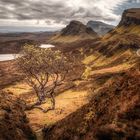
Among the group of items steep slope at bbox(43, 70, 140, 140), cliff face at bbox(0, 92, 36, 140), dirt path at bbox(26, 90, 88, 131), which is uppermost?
steep slope at bbox(43, 70, 140, 140)

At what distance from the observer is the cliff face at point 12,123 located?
90.7ft

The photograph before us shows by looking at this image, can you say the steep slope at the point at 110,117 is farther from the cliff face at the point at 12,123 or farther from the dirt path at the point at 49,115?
the dirt path at the point at 49,115

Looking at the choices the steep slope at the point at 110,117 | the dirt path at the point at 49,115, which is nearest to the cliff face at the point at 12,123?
the steep slope at the point at 110,117

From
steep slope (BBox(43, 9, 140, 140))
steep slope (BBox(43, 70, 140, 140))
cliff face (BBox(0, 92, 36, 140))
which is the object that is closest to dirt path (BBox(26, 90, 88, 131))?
cliff face (BBox(0, 92, 36, 140))

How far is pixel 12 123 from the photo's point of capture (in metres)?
29.4

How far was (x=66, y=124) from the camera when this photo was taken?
28.5 meters

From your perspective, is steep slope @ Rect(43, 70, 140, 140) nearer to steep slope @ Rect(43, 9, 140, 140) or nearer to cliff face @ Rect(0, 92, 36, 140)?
steep slope @ Rect(43, 9, 140, 140)

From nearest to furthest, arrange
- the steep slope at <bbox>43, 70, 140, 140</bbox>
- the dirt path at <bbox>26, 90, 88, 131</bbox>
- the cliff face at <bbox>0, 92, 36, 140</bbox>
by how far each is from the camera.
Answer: the steep slope at <bbox>43, 70, 140, 140</bbox> → the cliff face at <bbox>0, 92, 36, 140</bbox> → the dirt path at <bbox>26, 90, 88, 131</bbox>

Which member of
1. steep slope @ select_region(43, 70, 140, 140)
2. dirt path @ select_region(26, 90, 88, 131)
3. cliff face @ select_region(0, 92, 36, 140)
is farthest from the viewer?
dirt path @ select_region(26, 90, 88, 131)

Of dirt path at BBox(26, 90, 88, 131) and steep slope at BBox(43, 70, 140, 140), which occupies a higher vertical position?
steep slope at BBox(43, 70, 140, 140)

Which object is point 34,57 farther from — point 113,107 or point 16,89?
point 16,89

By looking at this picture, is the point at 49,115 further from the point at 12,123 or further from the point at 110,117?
the point at 110,117

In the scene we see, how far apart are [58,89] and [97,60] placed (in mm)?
60927

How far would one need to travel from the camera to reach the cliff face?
27.6 metres
